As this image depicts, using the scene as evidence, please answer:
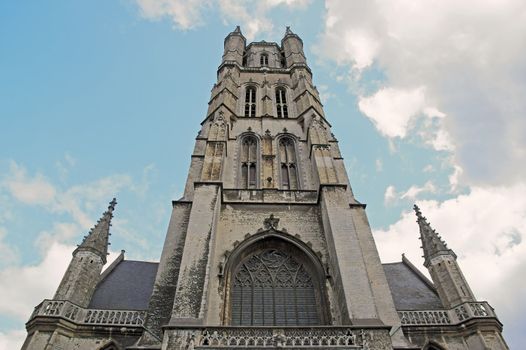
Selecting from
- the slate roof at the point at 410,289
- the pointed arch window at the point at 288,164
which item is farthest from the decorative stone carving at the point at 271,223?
the slate roof at the point at 410,289

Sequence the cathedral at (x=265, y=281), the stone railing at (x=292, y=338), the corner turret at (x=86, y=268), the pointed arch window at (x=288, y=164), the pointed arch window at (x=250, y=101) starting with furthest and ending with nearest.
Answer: the pointed arch window at (x=250, y=101) → the pointed arch window at (x=288, y=164) → the corner turret at (x=86, y=268) → the cathedral at (x=265, y=281) → the stone railing at (x=292, y=338)

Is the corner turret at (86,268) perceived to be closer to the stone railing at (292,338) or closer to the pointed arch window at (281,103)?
the stone railing at (292,338)

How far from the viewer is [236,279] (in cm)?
1320

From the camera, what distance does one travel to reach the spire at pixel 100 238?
1506cm

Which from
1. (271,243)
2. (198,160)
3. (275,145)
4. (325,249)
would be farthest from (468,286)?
(198,160)

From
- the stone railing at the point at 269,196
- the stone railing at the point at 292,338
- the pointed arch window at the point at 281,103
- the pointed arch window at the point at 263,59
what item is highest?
the pointed arch window at the point at 263,59

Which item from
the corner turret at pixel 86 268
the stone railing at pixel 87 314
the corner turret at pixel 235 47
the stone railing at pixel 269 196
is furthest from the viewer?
the corner turret at pixel 235 47

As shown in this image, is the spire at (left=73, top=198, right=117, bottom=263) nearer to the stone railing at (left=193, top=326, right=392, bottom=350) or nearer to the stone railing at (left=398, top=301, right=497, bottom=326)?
the stone railing at (left=193, top=326, right=392, bottom=350)

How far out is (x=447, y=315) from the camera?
13.7 m

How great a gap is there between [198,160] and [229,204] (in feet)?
12.1

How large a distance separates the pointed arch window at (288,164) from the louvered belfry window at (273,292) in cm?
430

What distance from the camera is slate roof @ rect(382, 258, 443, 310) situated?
14.9 metres

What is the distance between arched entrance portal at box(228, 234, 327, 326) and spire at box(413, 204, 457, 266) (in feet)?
18.8

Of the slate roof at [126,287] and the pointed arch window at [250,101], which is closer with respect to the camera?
the slate roof at [126,287]
